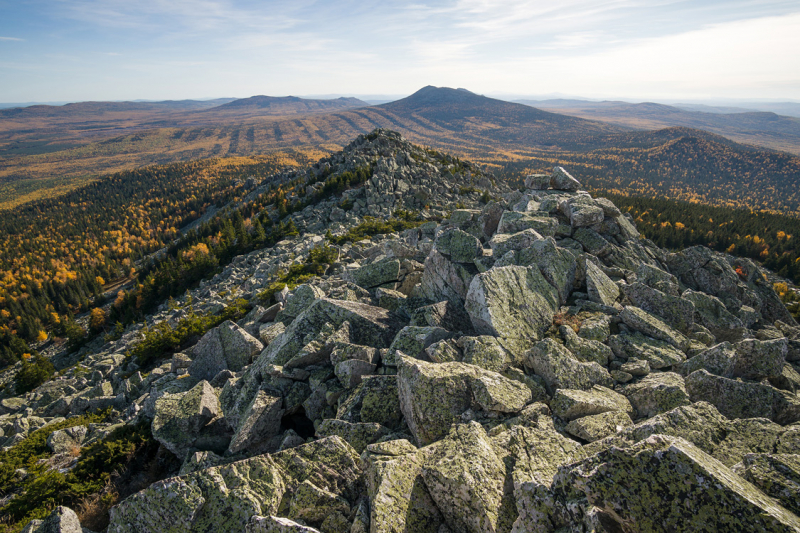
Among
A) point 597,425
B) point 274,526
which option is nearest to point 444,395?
point 597,425

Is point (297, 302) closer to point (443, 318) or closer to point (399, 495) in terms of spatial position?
point (443, 318)

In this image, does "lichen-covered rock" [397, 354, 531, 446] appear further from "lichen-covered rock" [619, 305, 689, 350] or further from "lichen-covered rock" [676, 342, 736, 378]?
"lichen-covered rock" [619, 305, 689, 350]

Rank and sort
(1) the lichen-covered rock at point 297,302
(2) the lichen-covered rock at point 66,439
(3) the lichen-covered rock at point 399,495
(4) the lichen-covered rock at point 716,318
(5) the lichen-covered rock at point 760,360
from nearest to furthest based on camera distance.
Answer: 1. (3) the lichen-covered rock at point 399,495
2. (5) the lichen-covered rock at point 760,360
3. (4) the lichen-covered rock at point 716,318
4. (2) the lichen-covered rock at point 66,439
5. (1) the lichen-covered rock at point 297,302

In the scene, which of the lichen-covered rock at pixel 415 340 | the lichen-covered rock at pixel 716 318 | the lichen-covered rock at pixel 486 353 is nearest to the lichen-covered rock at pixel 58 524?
the lichen-covered rock at pixel 415 340

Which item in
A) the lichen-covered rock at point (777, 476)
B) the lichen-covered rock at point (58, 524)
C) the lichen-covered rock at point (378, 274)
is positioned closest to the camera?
the lichen-covered rock at point (777, 476)

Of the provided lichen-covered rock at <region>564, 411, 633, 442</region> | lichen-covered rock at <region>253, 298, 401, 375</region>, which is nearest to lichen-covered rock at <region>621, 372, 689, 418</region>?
lichen-covered rock at <region>564, 411, 633, 442</region>

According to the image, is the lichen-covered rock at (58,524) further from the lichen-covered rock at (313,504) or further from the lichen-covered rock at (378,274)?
the lichen-covered rock at (378,274)
